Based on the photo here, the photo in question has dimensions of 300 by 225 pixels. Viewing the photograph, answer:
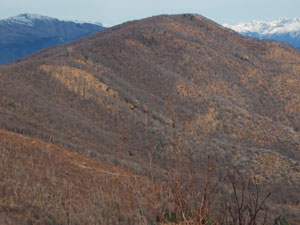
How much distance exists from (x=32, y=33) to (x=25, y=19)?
16491 millimetres

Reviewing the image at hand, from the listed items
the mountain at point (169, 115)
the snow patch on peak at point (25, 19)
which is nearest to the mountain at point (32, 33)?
the snow patch on peak at point (25, 19)

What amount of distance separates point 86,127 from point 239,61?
3263cm

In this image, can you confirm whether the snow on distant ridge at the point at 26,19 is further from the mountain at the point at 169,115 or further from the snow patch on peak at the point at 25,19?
the mountain at the point at 169,115

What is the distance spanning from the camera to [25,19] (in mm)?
126438

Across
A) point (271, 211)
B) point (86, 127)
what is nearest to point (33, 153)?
point (86, 127)

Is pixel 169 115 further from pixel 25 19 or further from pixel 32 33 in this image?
pixel 25 19

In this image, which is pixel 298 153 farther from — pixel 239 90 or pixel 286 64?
pixel 286 64

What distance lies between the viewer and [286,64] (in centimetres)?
4700

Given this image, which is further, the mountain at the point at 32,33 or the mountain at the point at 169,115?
the mountain at the point at 32,33

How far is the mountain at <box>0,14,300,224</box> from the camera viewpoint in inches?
198

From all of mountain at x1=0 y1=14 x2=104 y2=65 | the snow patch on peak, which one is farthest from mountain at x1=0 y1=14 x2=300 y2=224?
the snow patch on peak

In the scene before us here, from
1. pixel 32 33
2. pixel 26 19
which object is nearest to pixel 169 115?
pixel 32 33

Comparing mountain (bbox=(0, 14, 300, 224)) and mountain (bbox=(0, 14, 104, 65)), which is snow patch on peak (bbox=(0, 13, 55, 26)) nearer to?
mountain (bbox=(0, 14, 104, 65))

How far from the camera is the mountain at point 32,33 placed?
99625mm
